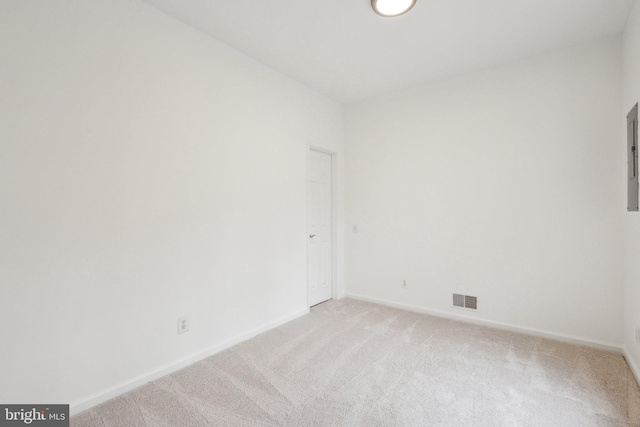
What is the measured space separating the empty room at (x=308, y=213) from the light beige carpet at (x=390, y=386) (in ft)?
0.06

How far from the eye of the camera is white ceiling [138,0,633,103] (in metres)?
2.19

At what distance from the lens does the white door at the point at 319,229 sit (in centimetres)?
381

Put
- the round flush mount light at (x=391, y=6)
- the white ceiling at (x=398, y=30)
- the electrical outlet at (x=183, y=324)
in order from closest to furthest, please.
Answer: the round flush mount light at (x=391, y=6) < the white ceiling at (x=398, y=30) < the electrical outlet at (x=183, y=324)

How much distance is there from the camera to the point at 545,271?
283cm

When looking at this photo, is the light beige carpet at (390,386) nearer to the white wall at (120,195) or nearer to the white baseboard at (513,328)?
the white baseboard at (513,328)

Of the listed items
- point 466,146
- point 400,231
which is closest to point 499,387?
point 400,231

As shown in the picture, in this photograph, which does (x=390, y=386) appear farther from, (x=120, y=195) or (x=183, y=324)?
(x=120, y=195)

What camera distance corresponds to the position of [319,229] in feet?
13.1

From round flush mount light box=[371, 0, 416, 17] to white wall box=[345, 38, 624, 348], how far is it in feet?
4.93

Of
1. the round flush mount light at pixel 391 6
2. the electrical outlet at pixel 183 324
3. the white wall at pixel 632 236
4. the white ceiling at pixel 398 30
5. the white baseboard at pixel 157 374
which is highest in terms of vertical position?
the white ceiling at pixel 398 30

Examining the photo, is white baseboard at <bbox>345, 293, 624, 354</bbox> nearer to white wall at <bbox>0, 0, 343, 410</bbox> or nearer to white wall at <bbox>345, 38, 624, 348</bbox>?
white wall at <bbox>345, 38, 624, 348</bbox>

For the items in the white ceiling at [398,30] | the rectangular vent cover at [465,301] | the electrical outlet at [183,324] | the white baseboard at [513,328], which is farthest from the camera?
the rectangular vent cover at [465,301]

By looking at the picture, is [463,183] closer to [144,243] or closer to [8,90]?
[144,243]

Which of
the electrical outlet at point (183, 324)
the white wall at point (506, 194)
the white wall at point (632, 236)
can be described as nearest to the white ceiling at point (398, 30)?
the white wall at point (632, 236)
